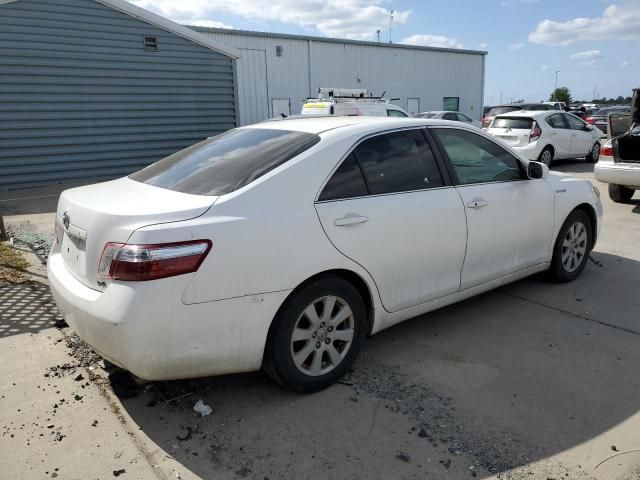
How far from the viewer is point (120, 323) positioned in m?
2.50

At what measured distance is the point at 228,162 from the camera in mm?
3211

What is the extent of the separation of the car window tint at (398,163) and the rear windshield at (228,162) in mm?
394

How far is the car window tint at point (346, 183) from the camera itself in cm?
307

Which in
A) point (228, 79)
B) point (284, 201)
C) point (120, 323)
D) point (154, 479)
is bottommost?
point (154, 479)

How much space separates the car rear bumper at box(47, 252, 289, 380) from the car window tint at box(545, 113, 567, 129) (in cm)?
1230

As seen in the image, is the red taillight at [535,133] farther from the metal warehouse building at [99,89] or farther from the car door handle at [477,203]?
the car door handle at [477,203]

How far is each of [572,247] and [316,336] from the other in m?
3.06

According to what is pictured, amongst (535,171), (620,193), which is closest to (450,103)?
(620,193)

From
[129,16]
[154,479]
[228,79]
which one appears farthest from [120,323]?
[228,79]

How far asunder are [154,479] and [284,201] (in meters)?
1.52

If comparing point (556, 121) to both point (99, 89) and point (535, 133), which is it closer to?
point (535, 133)

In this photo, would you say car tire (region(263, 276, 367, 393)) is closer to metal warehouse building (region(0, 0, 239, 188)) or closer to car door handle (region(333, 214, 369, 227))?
car door handle (region(333, 214, 369, 227))

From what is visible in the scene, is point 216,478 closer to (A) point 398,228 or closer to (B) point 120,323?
(B) point 120,323

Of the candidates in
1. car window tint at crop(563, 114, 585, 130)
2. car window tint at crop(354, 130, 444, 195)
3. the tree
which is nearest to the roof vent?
car window tint at crop(563, 114, 585, 130)
